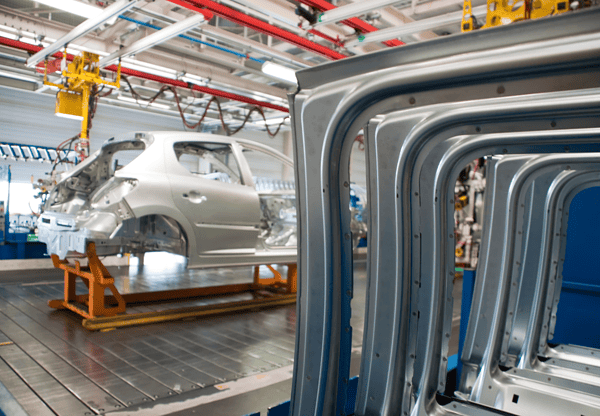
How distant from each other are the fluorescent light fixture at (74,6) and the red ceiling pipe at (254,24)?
1.02 metres

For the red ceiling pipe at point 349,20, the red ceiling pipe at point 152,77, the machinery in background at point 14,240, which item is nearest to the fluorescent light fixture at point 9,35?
the red ceiling pipe at point 152,77

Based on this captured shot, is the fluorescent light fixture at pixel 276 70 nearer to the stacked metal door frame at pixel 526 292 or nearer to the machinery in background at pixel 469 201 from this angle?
the machinery in background at pixel 469 201

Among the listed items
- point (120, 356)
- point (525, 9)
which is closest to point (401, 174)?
point (525, 9)

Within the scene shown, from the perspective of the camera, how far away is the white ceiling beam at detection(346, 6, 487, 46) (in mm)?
5104

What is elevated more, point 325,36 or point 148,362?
point 325,36

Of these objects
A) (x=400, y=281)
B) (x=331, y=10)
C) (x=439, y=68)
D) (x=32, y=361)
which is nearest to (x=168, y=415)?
(x=32, y=361)

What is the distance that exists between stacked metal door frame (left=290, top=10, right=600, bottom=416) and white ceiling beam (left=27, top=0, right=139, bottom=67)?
14.5 feet

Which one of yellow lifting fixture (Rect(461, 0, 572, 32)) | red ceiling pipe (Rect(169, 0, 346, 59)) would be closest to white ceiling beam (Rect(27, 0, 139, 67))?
red ceiling pipe (Rect(169, 0, 346, 59))

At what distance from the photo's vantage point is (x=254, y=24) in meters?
5.71

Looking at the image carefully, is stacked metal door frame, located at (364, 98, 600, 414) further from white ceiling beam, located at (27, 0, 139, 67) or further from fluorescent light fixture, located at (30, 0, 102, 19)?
fluorescent light fixture, located at (30, 0, 102, 19)

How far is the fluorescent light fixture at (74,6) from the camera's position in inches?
195

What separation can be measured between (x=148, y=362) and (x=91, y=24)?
4.13 m

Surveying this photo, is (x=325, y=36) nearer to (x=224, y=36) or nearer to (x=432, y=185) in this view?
(x=224, y=36)

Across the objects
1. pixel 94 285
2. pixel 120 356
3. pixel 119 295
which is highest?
pixel 94 285
